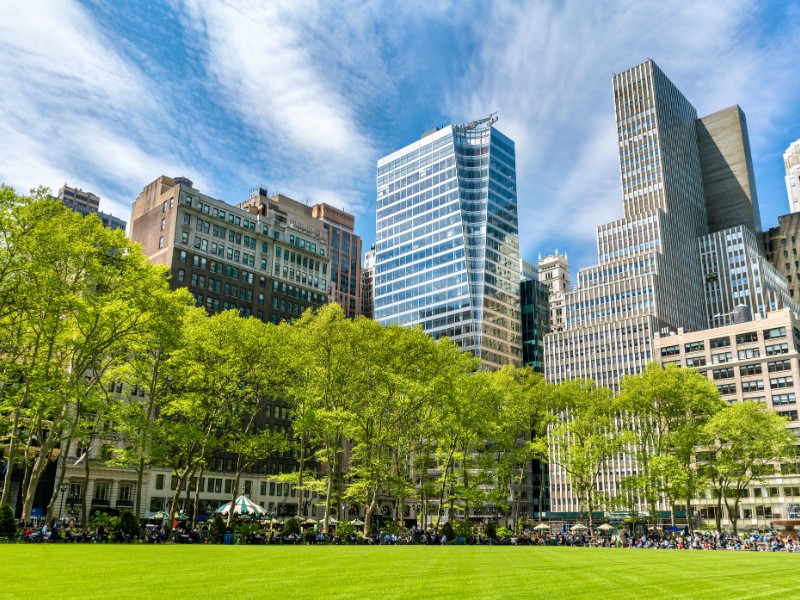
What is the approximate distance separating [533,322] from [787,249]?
271 feet

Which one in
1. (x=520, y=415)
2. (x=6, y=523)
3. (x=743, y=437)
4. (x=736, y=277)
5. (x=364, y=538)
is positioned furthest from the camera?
(x=736, y=277)

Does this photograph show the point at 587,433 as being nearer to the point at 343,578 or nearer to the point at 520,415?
the point at 520,415

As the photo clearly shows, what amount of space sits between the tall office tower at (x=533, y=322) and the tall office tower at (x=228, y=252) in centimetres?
6135

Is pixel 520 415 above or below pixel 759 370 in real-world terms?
below

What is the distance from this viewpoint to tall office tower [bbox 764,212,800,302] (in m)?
190

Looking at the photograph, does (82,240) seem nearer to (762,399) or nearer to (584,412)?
(584,412)

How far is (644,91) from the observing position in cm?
19300

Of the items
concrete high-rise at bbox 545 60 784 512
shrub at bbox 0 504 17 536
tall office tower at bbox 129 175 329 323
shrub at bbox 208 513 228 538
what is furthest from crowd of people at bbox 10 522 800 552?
concrete high-rise at bbox 545 60 784 512

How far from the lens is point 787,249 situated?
192 meters

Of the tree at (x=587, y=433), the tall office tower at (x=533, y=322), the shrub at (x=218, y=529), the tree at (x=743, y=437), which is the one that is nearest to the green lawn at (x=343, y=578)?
the shrub at (x=218, y=529)

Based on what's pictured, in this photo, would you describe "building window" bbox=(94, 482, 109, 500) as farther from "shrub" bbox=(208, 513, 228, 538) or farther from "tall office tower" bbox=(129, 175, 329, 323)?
"shrub" bbox=(208, 513, 228, 538)

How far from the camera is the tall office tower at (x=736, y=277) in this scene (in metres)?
170

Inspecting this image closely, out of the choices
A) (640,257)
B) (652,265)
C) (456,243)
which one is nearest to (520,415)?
(456,243)

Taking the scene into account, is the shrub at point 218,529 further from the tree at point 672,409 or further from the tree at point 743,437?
the tree at point 743,437
